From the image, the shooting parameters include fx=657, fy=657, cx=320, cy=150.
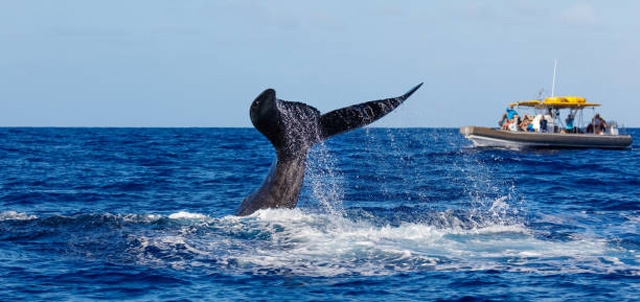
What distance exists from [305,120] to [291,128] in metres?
0.21

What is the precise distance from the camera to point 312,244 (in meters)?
7.52

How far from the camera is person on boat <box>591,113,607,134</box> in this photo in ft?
106

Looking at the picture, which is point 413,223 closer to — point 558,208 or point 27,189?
point 558,208

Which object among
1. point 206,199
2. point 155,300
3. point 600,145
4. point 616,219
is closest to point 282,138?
point 155,300

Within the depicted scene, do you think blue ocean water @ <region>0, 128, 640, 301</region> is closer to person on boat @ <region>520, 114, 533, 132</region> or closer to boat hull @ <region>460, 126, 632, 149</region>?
boat hull @ <region>460, 126, 632, 149</region>

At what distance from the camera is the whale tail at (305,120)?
24.9 feet

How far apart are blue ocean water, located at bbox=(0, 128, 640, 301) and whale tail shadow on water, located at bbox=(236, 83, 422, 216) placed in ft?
0.99

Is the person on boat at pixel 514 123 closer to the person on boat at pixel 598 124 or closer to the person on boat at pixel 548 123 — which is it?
the person on boat at pixel 548 123

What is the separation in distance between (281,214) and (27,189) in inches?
311

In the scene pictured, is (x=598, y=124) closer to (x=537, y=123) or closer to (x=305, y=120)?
(x=537, y=123)

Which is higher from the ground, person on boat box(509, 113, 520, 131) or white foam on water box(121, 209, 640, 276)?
person on boat box(509, 113, 520, 131)

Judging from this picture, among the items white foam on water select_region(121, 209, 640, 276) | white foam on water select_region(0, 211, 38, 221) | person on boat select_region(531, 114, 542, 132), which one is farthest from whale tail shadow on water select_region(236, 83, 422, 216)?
person on boat select_region(531, 114, 542, 132)

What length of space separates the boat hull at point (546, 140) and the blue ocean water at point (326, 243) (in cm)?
1418

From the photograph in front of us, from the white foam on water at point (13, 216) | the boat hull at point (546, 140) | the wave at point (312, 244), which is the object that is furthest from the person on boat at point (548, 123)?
the white foam on water at point (13, 216)
